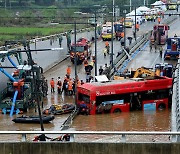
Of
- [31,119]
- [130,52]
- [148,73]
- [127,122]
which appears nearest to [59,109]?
[31,119]

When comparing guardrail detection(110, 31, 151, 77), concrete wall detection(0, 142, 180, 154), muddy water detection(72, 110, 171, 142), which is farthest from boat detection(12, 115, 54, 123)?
concrete wall detection(0, 142, 180, 154)

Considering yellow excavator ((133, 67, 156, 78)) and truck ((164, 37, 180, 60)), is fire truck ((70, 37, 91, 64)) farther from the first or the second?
yellow excavator ((133, 67, 156, 78))

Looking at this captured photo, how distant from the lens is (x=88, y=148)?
11836 millimetres

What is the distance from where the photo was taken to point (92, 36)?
64500mm

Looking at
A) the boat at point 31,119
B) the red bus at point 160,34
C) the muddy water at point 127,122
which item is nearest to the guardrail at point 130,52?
the red bus at point 160,34

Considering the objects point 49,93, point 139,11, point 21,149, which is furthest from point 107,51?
point 21,149

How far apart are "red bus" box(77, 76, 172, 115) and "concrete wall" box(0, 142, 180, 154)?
16.7 m

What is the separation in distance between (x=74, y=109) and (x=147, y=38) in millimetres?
33490

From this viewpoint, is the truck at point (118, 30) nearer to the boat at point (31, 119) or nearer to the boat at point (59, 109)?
the boat at point (59, 109)

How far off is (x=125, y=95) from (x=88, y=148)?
57.6 ft

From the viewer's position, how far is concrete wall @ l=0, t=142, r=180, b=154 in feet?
38.2

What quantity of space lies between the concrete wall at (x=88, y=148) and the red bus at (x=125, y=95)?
658 inches

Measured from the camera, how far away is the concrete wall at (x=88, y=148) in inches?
459

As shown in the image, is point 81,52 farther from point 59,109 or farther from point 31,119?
point 31,119
